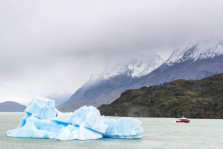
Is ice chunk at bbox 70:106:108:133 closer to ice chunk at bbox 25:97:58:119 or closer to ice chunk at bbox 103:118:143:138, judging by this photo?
ice chunk at bbox 103:118:143:138

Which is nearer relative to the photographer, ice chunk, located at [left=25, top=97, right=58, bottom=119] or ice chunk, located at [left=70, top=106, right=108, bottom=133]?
ice chunk, located at [left=70, top=106, right=108, bottom=133]

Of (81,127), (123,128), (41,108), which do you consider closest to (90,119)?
(81,127)

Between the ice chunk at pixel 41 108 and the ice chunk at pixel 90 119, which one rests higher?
the ice chunk at pixel 41 108

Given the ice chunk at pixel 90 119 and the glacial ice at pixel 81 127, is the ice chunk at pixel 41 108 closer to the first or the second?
the glacial ice at pixel 81 127

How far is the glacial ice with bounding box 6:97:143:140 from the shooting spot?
160ft

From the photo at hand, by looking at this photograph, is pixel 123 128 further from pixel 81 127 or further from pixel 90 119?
pixel 81 127

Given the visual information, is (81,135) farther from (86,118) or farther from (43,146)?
(43,146)

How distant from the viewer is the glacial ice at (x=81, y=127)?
48656 millimetres

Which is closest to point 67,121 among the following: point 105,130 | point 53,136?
point 53,136

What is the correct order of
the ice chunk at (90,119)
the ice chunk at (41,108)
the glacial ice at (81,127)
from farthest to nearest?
the ice chunk at (41,108) < the glacial ice at (81,127) < the ice chunk at (90,119)

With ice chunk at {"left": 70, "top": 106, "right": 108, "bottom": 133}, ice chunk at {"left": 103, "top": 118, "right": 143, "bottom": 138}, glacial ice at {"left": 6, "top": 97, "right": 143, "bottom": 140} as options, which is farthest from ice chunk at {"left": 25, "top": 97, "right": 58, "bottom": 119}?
ice chunk at {"left": 103, "top": 118, "right": 143, "bottom": 138}

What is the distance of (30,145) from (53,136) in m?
6.53

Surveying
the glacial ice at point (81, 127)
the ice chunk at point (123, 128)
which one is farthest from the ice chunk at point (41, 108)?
the ice chunk at point (123, 128)

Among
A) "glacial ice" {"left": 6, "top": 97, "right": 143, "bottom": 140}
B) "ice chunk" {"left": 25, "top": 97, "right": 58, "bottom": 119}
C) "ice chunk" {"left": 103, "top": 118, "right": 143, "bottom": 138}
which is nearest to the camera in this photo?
"glacial ice" {"left": 6, "top": 97, "right": 143, "bottom": 140}
